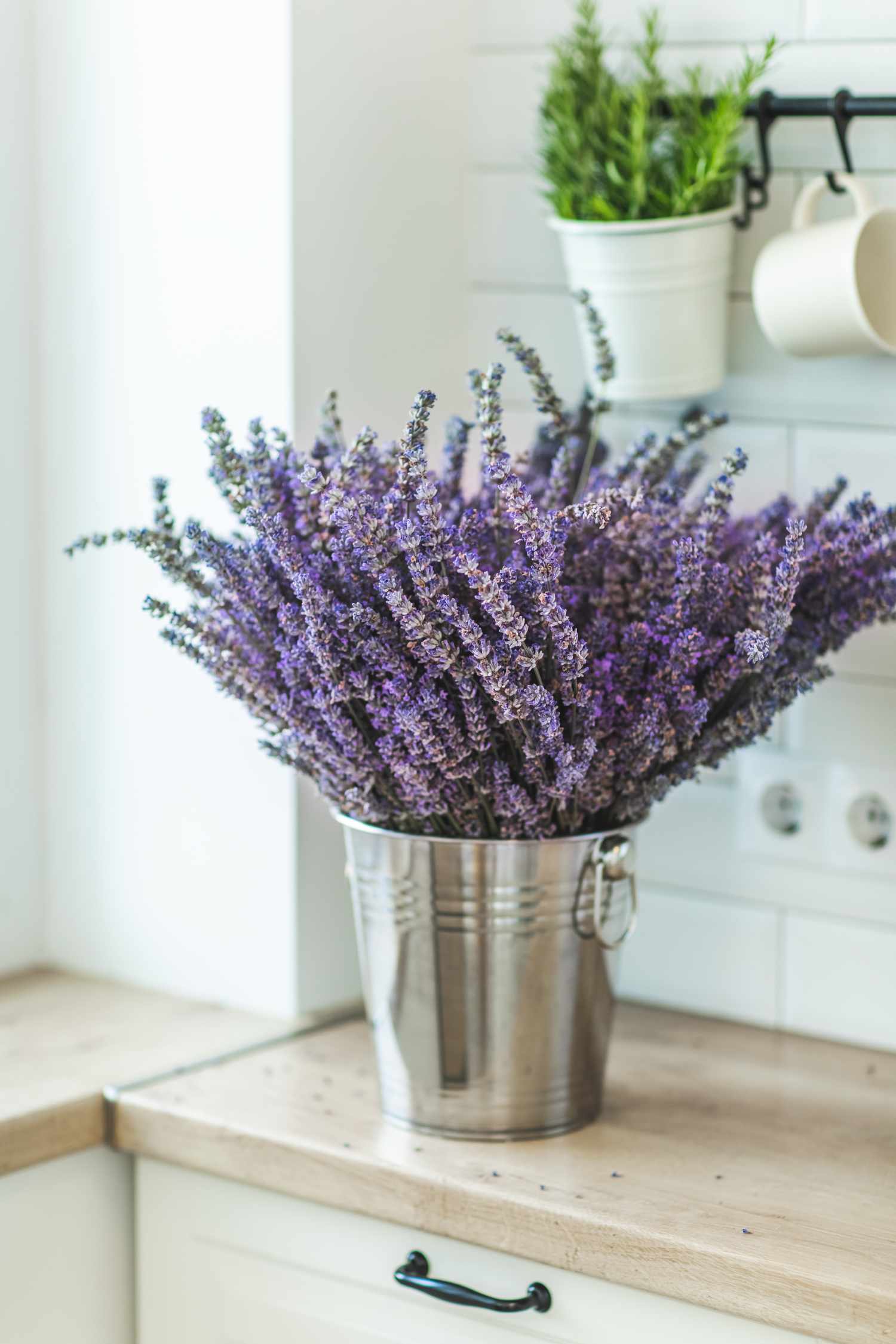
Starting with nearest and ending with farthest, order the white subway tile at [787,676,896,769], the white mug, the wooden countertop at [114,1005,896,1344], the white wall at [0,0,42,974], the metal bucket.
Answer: the wooden countertop at [114,1005,896,1344] → the metal bucket → the white mug → the white subway tile at [787,676,896,769] → the white wall at [0,0,42,974]

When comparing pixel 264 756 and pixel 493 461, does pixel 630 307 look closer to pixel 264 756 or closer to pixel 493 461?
pixel 493 461

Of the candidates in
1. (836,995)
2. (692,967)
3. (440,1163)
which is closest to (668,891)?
(692,967)

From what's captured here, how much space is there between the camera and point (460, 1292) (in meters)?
1.05

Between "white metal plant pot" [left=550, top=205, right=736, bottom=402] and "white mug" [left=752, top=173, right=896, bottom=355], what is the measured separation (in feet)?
0.14

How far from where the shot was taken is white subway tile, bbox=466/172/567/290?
142cm

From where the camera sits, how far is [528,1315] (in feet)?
3.43

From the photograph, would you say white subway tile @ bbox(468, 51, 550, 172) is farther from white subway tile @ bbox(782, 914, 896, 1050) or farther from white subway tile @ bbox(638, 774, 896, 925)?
white subway tile @ bbox(782, 914, 896, 1050)

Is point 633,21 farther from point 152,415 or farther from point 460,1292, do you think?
point 460,1292

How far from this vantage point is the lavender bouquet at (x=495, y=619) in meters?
0.97

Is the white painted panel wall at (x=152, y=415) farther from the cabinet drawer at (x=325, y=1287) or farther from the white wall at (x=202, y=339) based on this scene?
the cabinet drawer at (x=325, y=1287)

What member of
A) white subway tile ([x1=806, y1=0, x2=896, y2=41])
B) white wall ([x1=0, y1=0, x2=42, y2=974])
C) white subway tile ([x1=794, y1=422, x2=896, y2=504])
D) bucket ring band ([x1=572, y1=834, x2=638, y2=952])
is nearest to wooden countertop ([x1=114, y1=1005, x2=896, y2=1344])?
bucket ring band ([x1=572, y1=834, x2=638, y2=952])

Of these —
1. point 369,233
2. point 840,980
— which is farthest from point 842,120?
point 840,980

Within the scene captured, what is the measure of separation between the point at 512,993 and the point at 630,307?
52 cm

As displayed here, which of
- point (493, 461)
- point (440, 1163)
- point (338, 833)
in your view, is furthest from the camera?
point (338, 833)
